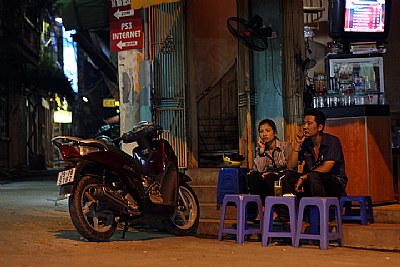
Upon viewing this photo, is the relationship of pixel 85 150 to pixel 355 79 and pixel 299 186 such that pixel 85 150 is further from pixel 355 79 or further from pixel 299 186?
pixel 355 79

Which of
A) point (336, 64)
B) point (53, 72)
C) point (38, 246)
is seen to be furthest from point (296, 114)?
point (53, 72)

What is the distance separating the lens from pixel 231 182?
8.39 metres

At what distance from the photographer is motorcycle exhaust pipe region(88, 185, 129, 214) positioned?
24.6ft

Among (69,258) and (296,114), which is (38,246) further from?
(296,114)

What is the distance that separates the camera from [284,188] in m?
7.51

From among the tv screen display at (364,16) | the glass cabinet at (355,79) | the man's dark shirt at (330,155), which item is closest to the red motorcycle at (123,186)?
the man's dark shirt at (330,155)

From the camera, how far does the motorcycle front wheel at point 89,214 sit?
7.34 m

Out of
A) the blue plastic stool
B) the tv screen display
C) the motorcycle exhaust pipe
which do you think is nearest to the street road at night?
the motorcycle exhaust pipe

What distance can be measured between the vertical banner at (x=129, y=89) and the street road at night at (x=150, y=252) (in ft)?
11.2

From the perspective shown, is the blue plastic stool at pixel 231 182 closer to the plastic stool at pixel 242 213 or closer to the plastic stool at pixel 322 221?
the plastic stool at pixel 242 213

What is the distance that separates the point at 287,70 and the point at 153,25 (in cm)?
248

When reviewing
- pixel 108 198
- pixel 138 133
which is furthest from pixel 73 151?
pixel 138 133

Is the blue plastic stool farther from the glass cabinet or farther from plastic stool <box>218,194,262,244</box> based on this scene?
the glass cabinet

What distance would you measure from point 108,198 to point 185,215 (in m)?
1.43
